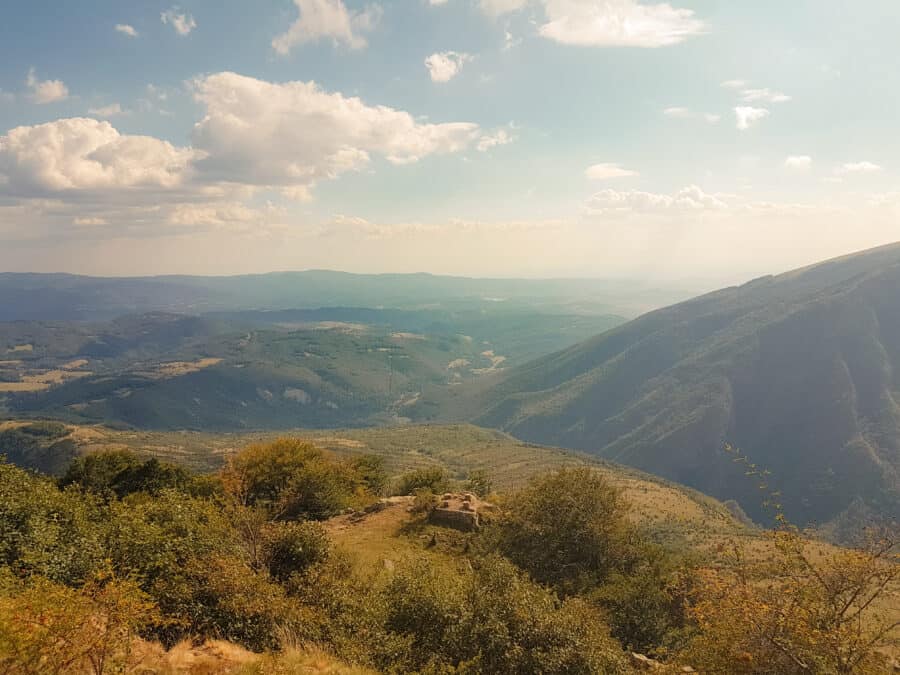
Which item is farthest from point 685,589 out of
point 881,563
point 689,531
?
point 689,531

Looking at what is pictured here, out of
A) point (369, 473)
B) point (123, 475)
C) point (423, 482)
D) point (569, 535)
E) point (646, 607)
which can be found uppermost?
point (569, 535)

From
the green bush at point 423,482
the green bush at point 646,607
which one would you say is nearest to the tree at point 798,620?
the green bush at point 646,607

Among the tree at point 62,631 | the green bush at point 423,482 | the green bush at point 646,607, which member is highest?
the tree at point 62,631

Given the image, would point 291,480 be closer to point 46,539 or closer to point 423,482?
point 423,482

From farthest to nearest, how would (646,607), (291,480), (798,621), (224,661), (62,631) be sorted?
(291,480) < (646,607) < (798,621) < (224,661) < (62,631)

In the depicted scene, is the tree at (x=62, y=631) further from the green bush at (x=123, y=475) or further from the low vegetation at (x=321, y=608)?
the green bush at (x=123, y=475)

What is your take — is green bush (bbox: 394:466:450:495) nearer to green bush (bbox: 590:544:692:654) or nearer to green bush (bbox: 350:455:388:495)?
green bush (bbox: 350:455:388:495)

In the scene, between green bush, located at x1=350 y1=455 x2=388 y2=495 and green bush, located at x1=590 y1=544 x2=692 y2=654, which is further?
green bush, located at x1=350 y1=455 x2=388 y2=495

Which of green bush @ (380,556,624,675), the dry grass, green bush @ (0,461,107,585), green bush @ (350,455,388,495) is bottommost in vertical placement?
green bush @ (350,455,388,495)

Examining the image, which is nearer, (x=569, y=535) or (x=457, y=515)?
(x=569, y=535)

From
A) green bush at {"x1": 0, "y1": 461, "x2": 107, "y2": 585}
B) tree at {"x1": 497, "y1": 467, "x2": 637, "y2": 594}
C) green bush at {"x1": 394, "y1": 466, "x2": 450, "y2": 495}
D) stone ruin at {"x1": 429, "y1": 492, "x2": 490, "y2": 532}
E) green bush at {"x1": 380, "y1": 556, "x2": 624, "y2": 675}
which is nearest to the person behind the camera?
green bush at {"x1": 380, "y1": 556, "x2": 624, "y2": 675}

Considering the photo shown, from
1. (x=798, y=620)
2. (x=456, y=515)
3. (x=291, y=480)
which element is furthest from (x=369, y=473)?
(x=798, y=620)

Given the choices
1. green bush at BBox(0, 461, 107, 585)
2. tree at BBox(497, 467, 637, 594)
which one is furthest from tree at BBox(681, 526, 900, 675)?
green bush at BBox(0, 461, 107, 585)
